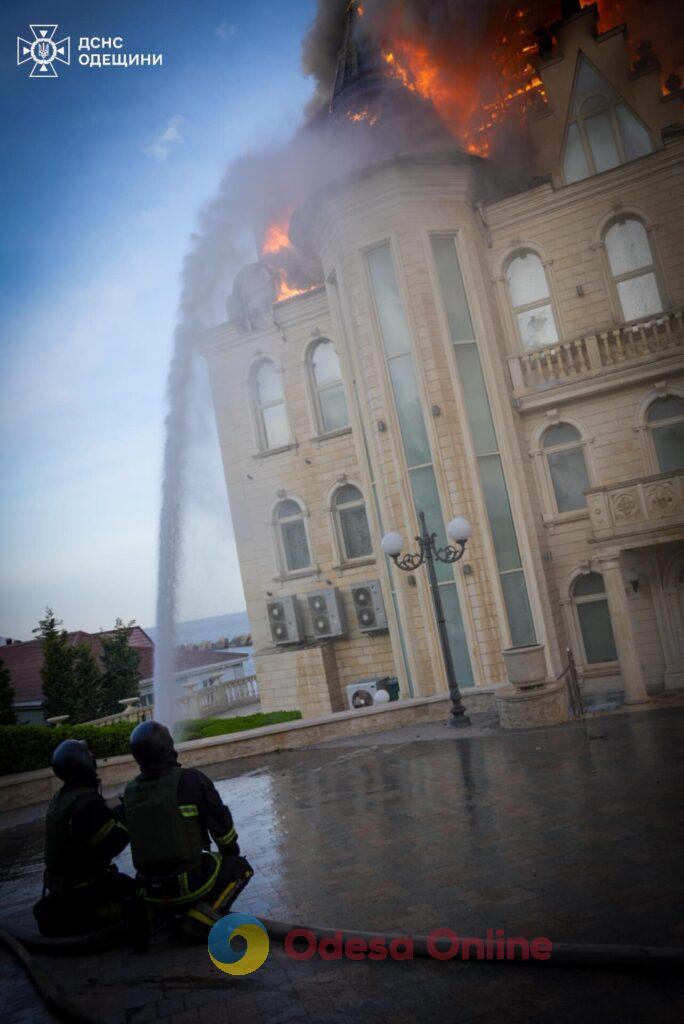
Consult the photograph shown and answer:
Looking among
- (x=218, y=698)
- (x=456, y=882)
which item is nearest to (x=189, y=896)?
(x=456, y=882)

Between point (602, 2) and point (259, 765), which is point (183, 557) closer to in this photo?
point (259, 765)

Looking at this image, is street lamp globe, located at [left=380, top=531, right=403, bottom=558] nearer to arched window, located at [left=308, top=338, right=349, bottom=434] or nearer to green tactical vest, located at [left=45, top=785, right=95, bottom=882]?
arched window, located at [left=308, top=338, right=349, bottom=434]

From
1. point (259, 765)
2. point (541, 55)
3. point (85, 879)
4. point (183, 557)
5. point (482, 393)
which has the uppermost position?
point (541, 55)

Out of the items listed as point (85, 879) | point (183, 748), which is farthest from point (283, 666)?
point (85, 879)

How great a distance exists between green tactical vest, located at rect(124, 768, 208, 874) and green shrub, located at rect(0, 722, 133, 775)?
438 inches

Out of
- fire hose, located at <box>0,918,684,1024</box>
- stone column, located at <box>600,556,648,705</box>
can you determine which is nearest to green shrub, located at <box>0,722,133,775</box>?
fire hose, located at <box>0,918,684,1024</box>

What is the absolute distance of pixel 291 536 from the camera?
2020 centimetres

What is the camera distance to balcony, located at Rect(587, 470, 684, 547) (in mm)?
13383

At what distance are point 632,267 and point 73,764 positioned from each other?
52.5ft

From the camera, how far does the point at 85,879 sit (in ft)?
17.0

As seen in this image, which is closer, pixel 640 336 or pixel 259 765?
pixel 259 765

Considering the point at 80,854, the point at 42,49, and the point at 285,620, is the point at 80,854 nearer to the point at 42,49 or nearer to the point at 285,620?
the point at 285,620

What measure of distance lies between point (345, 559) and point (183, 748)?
7.74m

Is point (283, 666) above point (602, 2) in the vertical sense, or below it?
below
